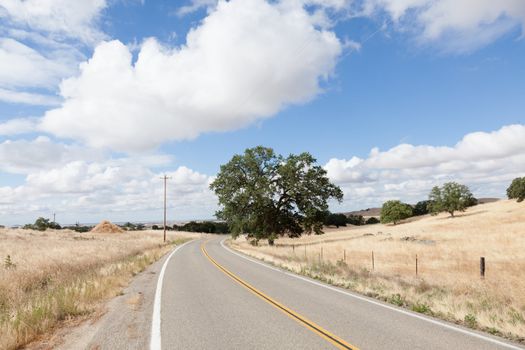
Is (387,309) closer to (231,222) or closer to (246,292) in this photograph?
(246,292)

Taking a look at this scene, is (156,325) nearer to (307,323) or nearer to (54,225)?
(307,323)

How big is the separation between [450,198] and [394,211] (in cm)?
1381

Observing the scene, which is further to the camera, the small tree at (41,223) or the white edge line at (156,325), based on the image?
the small tree at (41,223)

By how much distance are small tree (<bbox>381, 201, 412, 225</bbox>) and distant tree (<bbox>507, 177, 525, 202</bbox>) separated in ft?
72.0

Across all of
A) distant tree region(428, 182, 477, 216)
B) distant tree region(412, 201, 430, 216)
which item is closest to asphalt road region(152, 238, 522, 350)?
distant tree region(428, 182, 477, 216)

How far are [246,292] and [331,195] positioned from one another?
120 feet

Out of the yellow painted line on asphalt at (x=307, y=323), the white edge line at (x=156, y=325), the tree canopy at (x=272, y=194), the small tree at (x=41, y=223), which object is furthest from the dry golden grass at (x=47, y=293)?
the small tree at (x=41, y=223)

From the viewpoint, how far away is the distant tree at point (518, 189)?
3482 inches

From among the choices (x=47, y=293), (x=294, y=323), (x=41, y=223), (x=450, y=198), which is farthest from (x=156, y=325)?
(x=41, y=223)

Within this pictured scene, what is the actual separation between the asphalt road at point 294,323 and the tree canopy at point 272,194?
1317 inches

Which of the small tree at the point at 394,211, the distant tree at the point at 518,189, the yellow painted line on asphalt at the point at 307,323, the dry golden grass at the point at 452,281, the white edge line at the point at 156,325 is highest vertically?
the distant tree at the point at 518,189

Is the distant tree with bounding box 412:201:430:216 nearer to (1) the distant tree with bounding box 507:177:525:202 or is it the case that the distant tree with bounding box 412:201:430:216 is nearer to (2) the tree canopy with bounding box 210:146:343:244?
(1) the distant tree with bounding box 507:177:525:202

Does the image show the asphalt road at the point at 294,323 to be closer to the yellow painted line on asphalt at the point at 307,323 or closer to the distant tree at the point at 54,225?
the yellow painted line on asphalt at the point at 307,323

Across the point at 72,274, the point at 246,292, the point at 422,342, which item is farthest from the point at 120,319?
the point at 72,274
